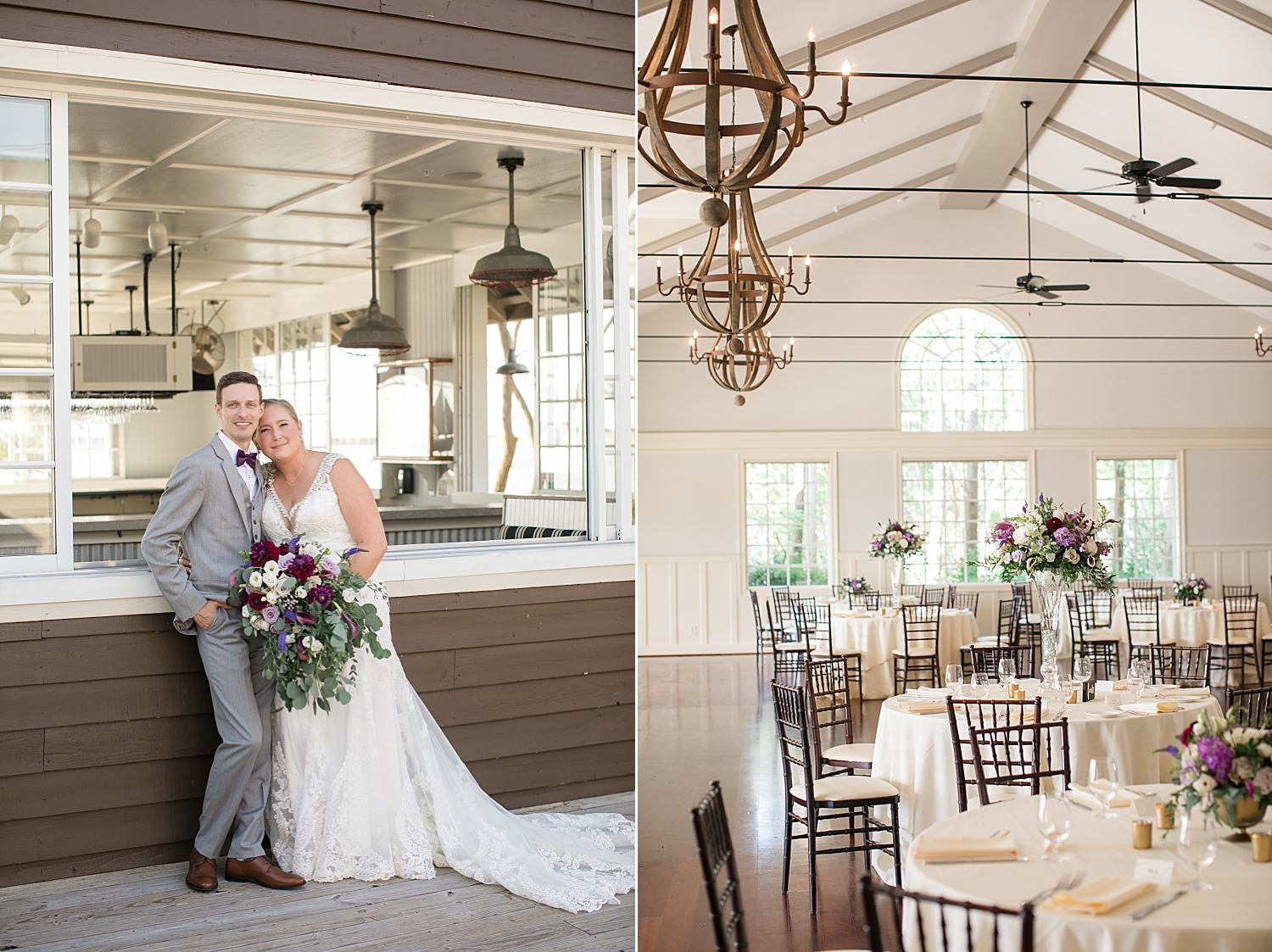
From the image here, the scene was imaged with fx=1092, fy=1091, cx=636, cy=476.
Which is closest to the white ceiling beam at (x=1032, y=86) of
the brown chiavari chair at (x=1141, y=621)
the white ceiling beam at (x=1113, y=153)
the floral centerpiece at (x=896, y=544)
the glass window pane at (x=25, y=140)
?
the white ceiling beam at (x=1113, y=153)

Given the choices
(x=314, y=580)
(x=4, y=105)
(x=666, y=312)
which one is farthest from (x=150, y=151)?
(x=666, y=312)

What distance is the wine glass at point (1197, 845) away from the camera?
2.78m

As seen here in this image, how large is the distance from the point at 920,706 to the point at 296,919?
10.1 feet

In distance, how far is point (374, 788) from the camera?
153 inches

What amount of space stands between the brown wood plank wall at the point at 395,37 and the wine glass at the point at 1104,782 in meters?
3.08

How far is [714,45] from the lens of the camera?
7.34ft

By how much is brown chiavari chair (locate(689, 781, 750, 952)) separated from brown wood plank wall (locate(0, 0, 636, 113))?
2872mm

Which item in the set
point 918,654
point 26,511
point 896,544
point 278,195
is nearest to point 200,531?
point 26,511

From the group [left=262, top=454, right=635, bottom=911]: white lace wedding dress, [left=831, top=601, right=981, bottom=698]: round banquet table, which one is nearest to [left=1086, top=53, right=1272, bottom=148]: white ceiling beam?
[left=831, top=601, right=981, bottom=698]: round banquet table

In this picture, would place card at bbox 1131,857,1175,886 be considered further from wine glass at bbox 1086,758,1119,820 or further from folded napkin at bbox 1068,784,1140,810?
folded napkin at bbox 1068,784,1140,810

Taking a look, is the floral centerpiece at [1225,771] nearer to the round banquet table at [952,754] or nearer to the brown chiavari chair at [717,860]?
the brown chiavari chair at [717,860]

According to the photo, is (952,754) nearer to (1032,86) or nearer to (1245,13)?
(1245,13)

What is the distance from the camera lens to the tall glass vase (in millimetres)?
5199

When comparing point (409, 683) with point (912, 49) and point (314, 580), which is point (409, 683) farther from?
point (912, 49)
